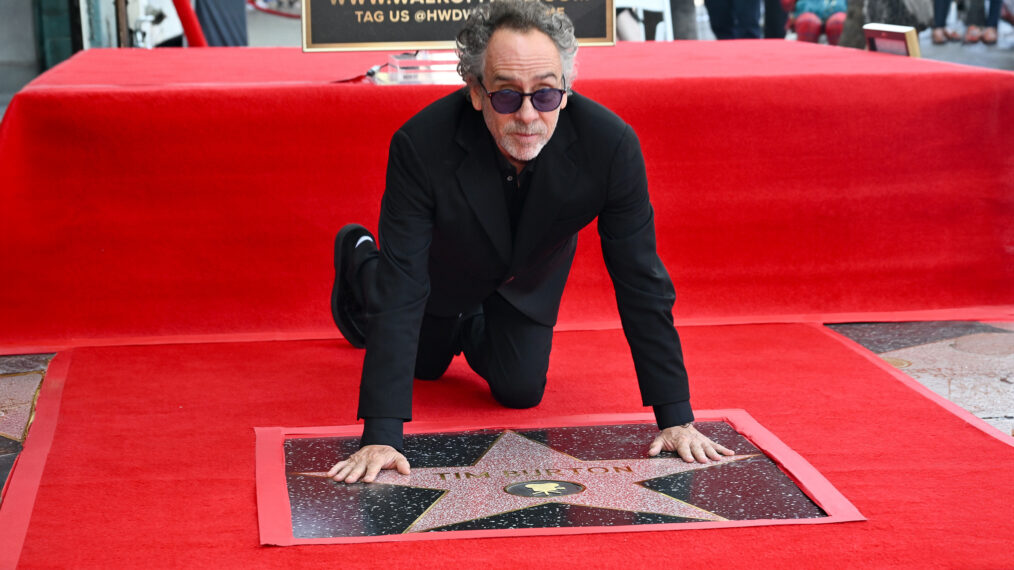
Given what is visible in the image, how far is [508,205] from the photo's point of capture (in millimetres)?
2107

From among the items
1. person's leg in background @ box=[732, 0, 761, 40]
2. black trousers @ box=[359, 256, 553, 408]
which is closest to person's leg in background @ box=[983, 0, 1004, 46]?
person's leg in background @ box=[732, 0, 761, 40]

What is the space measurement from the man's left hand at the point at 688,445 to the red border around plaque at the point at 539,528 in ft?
0.37

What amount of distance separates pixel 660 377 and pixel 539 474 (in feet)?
0.92

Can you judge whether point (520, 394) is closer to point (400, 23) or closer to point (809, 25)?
point (400, 23)

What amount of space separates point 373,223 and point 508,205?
0.89 metres

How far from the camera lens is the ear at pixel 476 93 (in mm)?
1930

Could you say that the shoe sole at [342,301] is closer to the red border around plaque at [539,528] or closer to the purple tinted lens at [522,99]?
the red border around plaque at [539,528]

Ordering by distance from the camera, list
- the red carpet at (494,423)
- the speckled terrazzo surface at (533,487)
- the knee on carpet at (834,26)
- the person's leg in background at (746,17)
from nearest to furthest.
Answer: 1. the red carpet at (494,423)
2. the speckled terrazzo surface at (533,487)
3. the person's leg in background at (746,17)
4. the knee on carpet at (834,26)

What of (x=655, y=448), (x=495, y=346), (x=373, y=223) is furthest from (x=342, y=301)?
(x=655, y=448)

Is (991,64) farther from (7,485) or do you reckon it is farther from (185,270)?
(7,485)

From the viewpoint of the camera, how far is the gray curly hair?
6.04 feet

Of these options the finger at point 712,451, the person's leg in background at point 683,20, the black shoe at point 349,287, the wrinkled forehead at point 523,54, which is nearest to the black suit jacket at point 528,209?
the finger at point 712,451

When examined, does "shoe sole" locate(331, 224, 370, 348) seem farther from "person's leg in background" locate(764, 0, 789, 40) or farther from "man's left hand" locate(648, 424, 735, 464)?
"person's leg in background" locate(764, 0, 789, 40)

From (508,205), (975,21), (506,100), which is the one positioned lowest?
(508,205)
